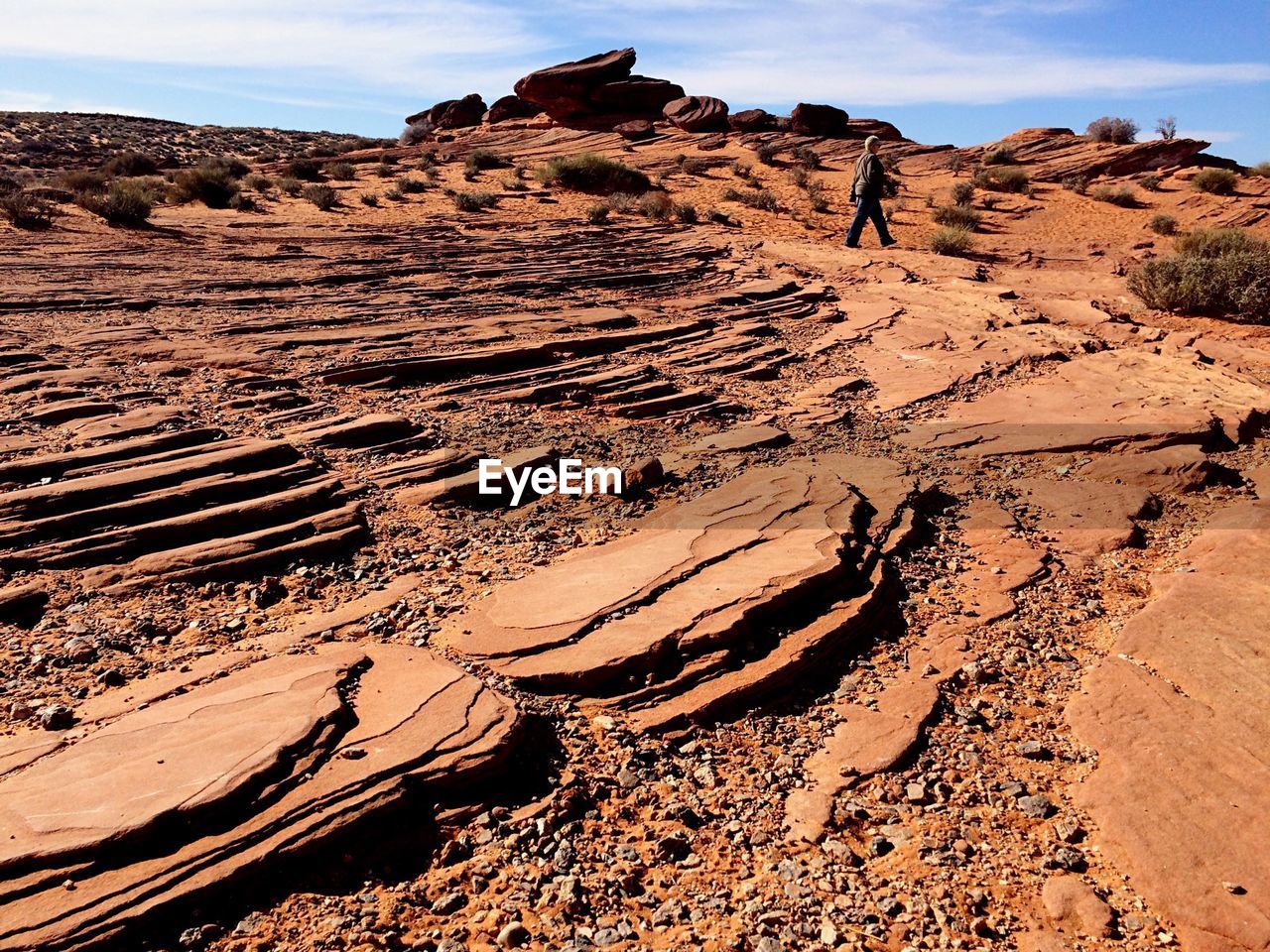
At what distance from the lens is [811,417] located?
7.31 m

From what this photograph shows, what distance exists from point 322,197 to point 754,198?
10837 mm

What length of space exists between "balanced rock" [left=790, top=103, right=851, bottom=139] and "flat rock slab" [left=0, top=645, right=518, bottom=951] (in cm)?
3322

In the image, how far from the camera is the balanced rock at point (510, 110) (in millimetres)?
36969

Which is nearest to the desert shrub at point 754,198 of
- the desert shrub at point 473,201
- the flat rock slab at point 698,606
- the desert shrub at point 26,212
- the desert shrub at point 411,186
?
the desert shrub at point 473,201

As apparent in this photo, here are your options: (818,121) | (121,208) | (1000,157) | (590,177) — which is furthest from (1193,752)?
(818,121)

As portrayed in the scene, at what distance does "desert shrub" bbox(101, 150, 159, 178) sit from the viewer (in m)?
21.9

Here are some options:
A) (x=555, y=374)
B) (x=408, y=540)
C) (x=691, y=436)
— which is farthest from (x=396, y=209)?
(x=408, y=540)

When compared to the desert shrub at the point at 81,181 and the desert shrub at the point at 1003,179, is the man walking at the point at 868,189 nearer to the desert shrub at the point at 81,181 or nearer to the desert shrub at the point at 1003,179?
the desert shrub at the point at 1003,179

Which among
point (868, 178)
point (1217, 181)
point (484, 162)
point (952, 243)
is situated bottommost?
point (952, 243)

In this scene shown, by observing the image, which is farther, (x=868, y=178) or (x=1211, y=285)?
(x=868, y=178)

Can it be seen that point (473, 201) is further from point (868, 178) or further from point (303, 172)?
point (868, 178)

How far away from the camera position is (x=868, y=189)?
14.7 meters

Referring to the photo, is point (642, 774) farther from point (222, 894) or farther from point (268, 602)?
point (268, 602)

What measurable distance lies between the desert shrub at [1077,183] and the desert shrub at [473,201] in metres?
17.5
